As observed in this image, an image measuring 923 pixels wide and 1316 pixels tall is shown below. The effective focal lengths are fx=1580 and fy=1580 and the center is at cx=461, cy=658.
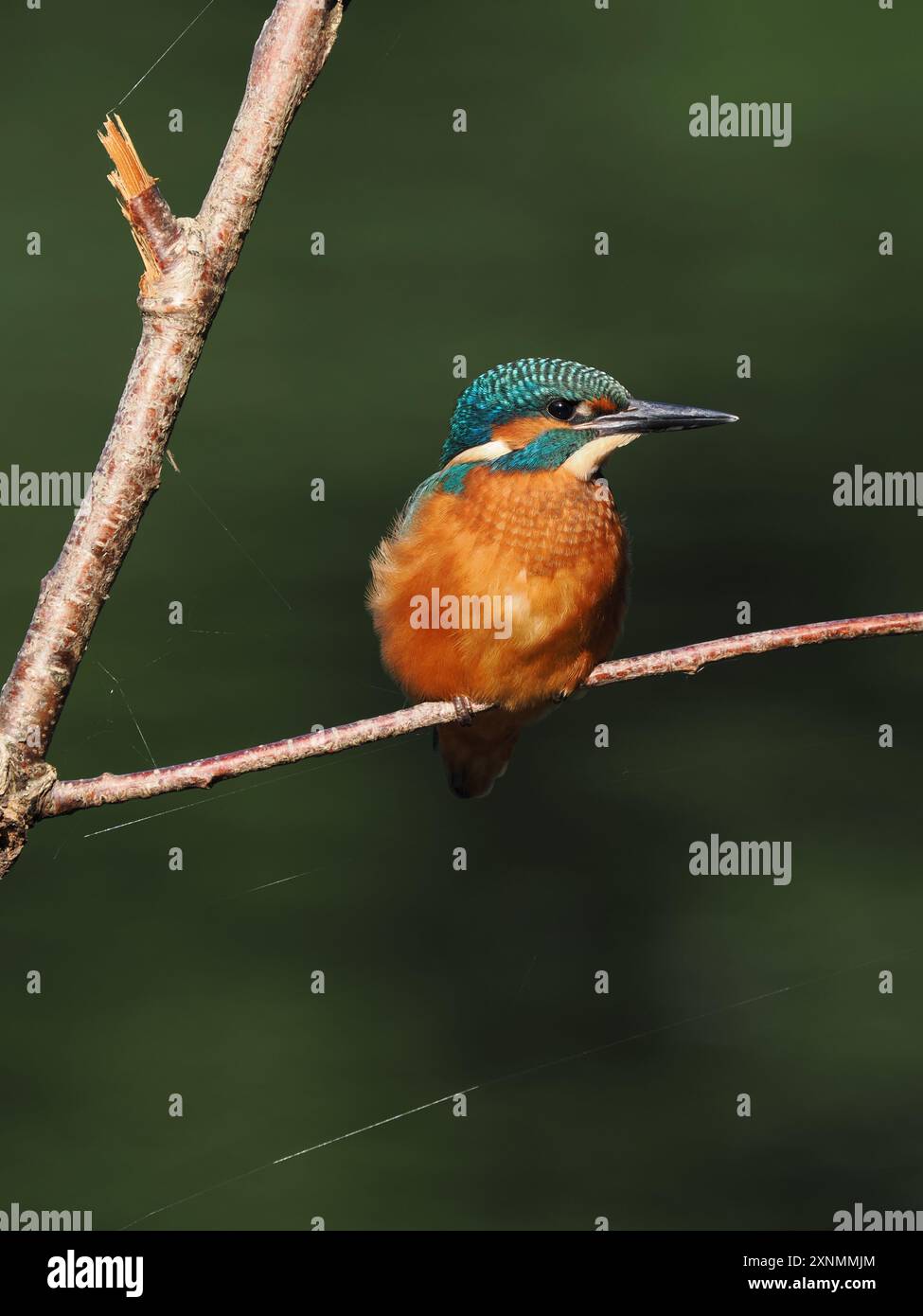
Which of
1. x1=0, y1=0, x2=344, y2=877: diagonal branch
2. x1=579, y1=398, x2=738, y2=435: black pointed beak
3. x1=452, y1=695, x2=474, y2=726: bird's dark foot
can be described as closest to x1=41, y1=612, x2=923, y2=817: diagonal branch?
x1=0, y1=0, x2=344, y2=877: diagonal branch

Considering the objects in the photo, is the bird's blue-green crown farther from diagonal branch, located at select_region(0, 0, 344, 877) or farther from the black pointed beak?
diagonal branch, located at select_region(0, 0, 344, 877)

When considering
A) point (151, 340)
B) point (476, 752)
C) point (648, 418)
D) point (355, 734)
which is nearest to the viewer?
point (151, 340)

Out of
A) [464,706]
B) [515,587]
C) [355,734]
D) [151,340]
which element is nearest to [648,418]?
[515,587]

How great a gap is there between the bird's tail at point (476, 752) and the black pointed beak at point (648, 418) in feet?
1.27

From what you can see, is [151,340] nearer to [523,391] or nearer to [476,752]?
[523,391]

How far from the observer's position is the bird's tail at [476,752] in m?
1.97

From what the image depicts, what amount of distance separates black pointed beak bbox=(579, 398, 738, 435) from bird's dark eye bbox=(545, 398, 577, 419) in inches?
0.9

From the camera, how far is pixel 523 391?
1.79 metres

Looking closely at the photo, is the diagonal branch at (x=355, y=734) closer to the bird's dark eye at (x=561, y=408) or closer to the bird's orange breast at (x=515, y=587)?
the bird's orange breast at (x=515, y=587)

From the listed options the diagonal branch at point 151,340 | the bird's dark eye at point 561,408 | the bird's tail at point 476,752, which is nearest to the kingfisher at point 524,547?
the bird's dark eye at point 561,408

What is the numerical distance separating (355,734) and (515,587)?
579 millimetres

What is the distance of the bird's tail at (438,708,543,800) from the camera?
1968 mm

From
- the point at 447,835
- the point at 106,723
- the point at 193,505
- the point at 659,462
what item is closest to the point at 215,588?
the point at 193,505

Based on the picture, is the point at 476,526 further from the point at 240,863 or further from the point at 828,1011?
the point at 828,1011
